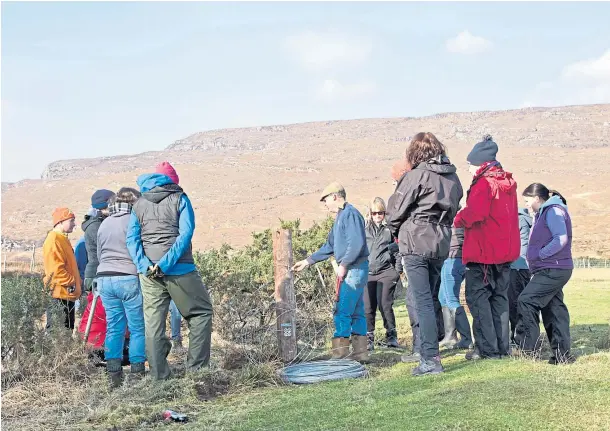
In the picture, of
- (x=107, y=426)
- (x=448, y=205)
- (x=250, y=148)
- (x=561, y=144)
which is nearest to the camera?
(x=107, y=426)

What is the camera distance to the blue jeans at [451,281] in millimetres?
8797

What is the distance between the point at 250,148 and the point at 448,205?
184954 millimetres

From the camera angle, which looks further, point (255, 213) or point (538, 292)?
point (255, 213)

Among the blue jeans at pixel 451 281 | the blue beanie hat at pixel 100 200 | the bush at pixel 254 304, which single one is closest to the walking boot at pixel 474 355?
the blue jeans at pixel 451 281

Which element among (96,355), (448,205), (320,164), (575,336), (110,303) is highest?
(320,164)

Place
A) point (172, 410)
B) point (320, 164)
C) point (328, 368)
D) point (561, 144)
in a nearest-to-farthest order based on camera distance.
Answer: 1. point (172, 410)
2. point (328, 368)
3. point (320, 164)
4. point (561, 144)

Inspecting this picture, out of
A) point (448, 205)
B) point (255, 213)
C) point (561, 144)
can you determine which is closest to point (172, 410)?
point (448, 205)

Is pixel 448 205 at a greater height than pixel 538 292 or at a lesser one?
greater

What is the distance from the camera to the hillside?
9700 cm

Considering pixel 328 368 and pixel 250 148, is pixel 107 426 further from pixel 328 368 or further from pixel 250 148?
pixel 250 148

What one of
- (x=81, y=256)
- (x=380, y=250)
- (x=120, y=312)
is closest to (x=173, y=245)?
(x=120, y=312)

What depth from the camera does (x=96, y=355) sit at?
26.5 ft

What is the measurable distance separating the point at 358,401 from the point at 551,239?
2.92 meters

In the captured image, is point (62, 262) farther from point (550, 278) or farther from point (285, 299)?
point (550, 278)
